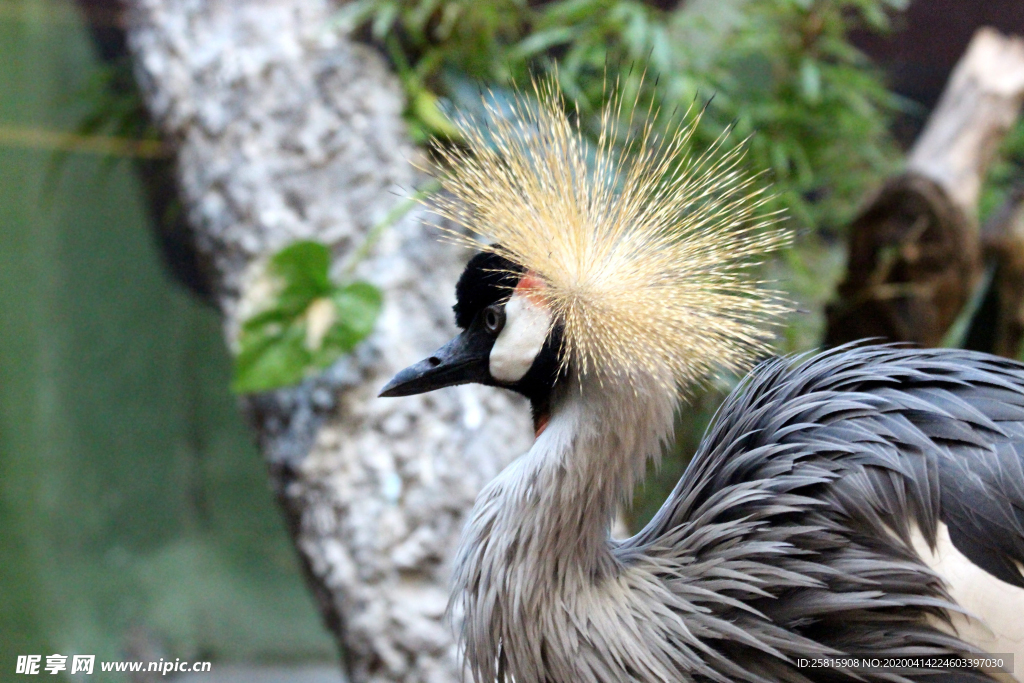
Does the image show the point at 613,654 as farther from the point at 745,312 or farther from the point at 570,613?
the point at 745,312

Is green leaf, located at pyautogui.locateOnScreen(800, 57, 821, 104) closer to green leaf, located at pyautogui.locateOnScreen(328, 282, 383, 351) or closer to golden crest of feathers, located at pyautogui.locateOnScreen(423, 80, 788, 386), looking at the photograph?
Result: green leaf, located at pyautogui.locateOnScreen(328, 282, 383, 351)

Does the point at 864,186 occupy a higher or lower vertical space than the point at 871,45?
lower

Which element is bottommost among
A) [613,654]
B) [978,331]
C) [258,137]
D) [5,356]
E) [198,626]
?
[198,626]

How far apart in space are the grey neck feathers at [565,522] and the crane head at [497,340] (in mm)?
38

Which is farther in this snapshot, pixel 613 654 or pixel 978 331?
pixel 978 331

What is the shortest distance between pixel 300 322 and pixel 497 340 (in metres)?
0.86

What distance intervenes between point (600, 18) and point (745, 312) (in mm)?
1265

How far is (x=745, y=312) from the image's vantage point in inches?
29.8

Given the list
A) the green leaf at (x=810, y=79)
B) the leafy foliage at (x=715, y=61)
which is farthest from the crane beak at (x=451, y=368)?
the green leaf at (x=810, y=79)

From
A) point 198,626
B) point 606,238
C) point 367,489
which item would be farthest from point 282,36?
point 198,626

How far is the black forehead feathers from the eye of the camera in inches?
29.0

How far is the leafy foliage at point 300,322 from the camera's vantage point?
1.46m

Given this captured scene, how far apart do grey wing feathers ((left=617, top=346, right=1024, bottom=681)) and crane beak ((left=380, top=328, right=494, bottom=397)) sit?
0.23 meters

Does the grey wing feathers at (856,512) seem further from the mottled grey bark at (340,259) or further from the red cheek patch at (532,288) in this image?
the mottled grey bark at (340,259)
